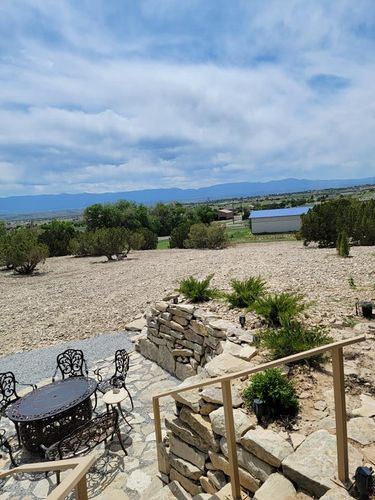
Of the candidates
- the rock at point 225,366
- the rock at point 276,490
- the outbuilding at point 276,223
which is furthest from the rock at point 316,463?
the outbuilding at point 276,223

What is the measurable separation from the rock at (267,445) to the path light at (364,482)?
0.64 meters

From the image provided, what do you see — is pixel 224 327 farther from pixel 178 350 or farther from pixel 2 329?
pixel 2 329

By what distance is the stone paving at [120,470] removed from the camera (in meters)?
3.86

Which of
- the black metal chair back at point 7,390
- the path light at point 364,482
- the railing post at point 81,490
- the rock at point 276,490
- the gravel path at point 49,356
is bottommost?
the gravel path at point 49,356

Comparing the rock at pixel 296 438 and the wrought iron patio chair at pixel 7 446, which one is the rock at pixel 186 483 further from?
Result: the wrought iron patio chair at pixel 7 446

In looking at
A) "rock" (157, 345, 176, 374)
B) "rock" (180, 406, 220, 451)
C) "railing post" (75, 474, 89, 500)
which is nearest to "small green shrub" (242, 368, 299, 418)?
"rock" (180, 406, 220, 451)

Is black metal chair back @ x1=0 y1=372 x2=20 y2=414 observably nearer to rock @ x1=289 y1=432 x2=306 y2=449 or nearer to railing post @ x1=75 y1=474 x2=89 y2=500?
rock @ x1=289 y1=432 x2=306 y2=449

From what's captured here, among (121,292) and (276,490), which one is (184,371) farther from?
(121,292)

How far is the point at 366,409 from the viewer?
310 cm

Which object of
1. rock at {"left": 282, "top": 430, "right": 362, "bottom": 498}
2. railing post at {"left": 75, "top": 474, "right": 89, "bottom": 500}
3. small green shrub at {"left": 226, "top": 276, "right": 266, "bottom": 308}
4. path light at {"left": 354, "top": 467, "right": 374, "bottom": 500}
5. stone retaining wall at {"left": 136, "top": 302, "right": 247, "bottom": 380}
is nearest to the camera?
railing post at {"left": 75, "top": 474, "right": 89, "bottom": 500}

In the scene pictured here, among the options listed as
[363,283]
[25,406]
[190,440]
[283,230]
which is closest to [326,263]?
[363,283]

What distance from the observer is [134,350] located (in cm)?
752

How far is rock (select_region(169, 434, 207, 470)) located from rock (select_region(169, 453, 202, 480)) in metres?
0.03

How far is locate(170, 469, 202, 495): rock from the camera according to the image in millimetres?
3451
